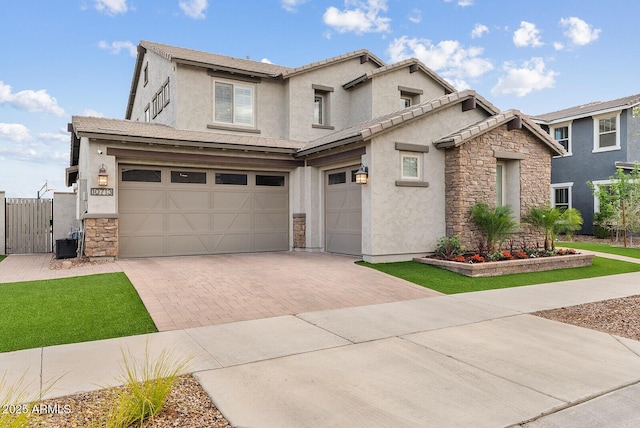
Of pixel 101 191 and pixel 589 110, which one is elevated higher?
pixel 589 110

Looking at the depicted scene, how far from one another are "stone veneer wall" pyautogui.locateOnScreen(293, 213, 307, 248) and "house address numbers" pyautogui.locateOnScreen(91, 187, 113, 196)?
5.71 meters

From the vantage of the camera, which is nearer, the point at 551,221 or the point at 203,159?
the point at 551,221

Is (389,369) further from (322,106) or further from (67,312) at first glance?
(322,106)

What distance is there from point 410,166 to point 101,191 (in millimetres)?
8589

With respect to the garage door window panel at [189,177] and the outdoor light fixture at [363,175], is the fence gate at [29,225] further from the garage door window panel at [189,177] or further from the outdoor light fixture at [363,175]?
the outdoor light fixture at [363,175]

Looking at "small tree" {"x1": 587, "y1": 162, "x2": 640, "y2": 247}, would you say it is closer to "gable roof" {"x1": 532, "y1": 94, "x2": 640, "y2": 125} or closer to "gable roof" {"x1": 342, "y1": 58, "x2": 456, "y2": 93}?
"gable roof" {"x1": 532, "y1": 94, "x2": 640, "y2": 125}

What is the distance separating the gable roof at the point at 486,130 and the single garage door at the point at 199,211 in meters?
5.52

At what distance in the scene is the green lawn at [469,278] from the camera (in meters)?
9.41

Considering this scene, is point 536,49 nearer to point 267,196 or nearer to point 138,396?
point 267,196

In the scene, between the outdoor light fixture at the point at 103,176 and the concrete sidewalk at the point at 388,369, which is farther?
the outdoor light fixture at the point at 103,176

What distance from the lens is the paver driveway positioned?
6.88 meters

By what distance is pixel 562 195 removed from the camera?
2366cm

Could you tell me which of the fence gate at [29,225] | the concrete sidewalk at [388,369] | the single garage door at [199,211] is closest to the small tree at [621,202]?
the single garage door at [199,211]

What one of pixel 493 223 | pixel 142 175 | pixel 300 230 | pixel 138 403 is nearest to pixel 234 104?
pixel 142 175
